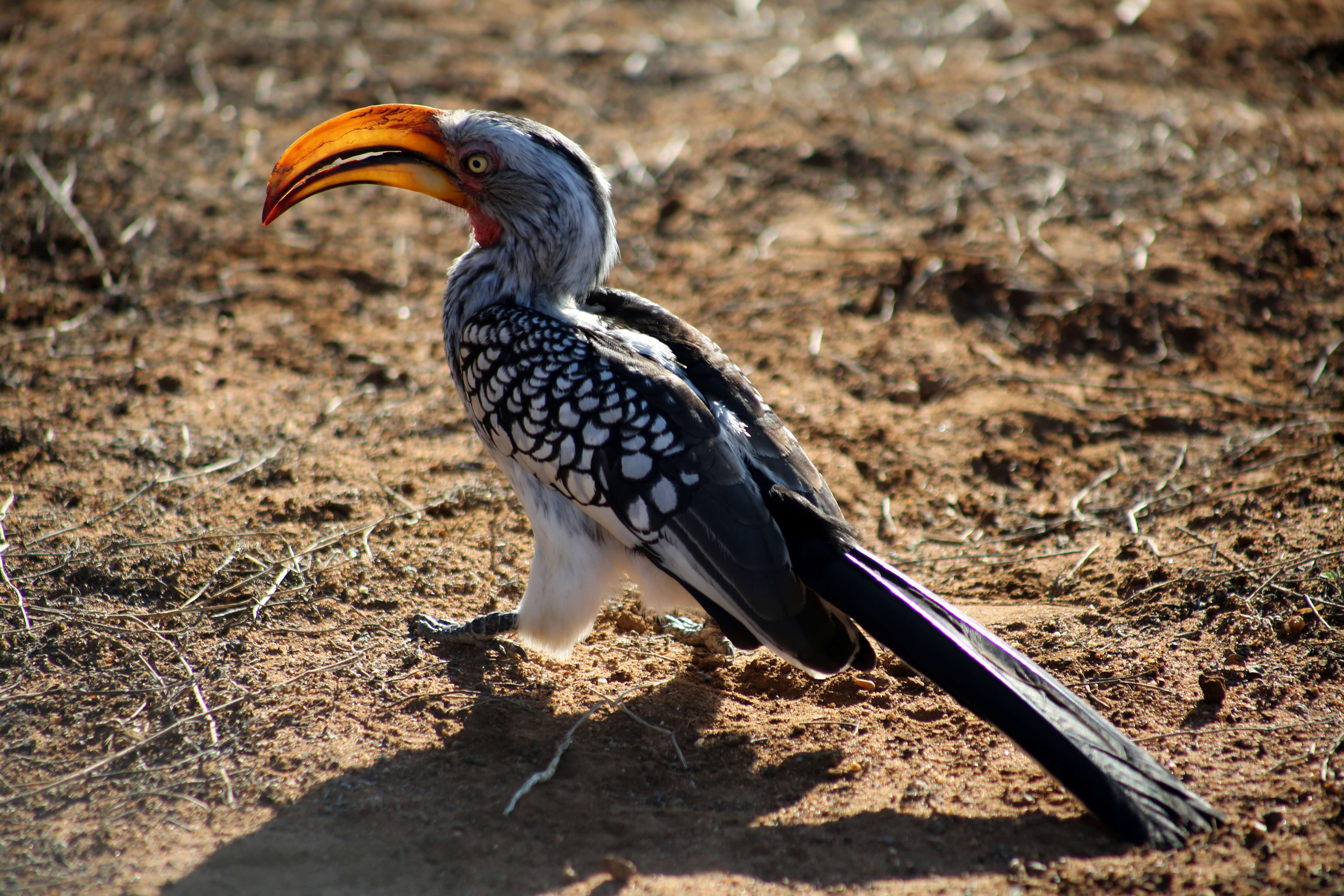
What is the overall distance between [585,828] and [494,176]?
7.07 feet

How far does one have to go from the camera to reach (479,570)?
3.95m

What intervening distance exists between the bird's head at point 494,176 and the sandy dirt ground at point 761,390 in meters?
1.15

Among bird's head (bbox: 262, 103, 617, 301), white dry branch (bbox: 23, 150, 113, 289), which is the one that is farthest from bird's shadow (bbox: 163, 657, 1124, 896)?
white dry branch (bbox: 23, 150, 113, 289)

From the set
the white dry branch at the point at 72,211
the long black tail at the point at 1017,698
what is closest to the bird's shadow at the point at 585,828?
the long black tail at the point at 1017,698

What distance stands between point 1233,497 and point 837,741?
218 centimetres

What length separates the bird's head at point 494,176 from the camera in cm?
354

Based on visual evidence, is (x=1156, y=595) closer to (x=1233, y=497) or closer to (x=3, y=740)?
(x=1233, y=497)

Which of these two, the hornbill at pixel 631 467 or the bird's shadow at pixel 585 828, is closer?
the bird's shadow at pixel 585 828

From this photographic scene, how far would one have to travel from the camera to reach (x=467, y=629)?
3.49 meters

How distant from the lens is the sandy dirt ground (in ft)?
8.98

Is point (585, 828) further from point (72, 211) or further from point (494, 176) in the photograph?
point (72, 211)

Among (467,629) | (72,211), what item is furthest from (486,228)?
(72,211)

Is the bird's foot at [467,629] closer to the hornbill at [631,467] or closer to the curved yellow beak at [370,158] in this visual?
the hornbill at [631,467]

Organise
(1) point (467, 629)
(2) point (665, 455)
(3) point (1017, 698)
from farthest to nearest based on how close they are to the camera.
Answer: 1. (1) point (467, 629)
2. (2) point (665, 455)
3. (3) point (1017, 698)
